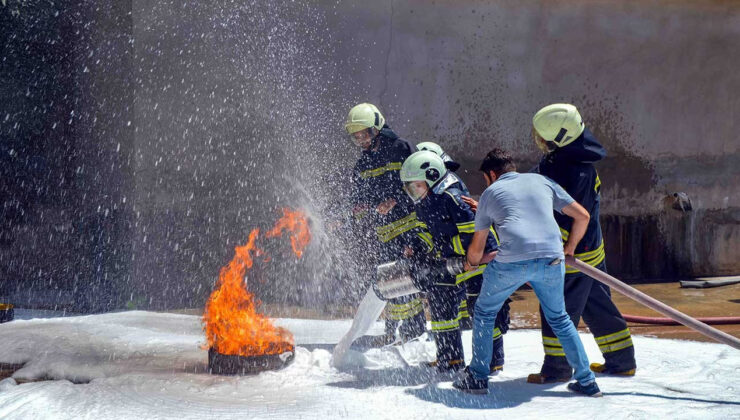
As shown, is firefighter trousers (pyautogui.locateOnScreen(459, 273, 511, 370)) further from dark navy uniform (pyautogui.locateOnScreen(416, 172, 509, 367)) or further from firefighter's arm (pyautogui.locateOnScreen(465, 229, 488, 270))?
firefighter's arm (pyautogui.locateOnScreen(465, 229, 488, 270))

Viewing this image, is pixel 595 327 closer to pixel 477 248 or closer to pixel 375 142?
pixel 477 248

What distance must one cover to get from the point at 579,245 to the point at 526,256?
82 centimetres

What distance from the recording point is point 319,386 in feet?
17.1

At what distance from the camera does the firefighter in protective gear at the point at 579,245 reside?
17.3 feet

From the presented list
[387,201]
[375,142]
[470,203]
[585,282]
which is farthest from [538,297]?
[375,142]

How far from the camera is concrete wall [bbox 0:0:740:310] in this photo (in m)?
9.12

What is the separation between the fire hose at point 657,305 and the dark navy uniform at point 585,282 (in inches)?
11.9

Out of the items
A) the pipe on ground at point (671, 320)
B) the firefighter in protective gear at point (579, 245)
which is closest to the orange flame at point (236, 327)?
the firefighter in protective gear at point (579, 245)

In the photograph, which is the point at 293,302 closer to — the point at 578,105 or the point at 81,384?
the point at 81,384

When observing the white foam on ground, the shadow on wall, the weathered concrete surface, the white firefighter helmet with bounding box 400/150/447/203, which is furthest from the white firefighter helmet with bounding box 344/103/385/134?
the shadow on wall

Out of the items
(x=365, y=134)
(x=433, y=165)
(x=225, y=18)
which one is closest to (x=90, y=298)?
(x=225, y=18)

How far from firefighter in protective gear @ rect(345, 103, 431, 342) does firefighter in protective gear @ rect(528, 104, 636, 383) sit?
1471 millimetres

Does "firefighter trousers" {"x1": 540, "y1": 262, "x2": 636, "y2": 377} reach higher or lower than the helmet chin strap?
lower

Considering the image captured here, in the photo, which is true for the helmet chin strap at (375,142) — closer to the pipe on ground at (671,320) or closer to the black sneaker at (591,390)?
the black sneaker at (591,390)
